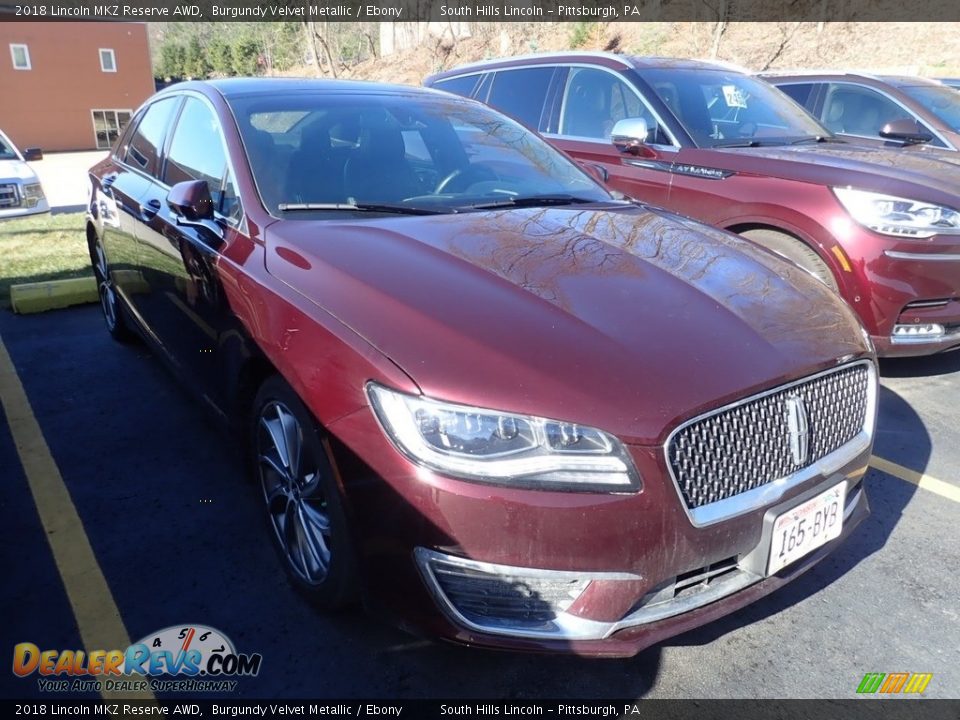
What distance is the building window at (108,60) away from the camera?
30719 millimetres

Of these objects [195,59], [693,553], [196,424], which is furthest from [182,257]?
[195,59]

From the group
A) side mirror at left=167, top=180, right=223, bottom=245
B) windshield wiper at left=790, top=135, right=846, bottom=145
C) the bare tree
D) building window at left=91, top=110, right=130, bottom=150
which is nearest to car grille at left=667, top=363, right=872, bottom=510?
side mirror at left=167, top=180, right=223, bottom=245

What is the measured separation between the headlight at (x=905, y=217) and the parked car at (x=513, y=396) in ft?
5.22

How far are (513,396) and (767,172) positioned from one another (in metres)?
3.31

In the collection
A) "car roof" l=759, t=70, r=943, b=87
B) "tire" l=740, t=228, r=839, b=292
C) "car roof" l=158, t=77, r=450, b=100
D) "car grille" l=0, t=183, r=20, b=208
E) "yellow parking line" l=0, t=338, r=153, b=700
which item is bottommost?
"yellow parking line" l=0, t=338, r=153, b=700

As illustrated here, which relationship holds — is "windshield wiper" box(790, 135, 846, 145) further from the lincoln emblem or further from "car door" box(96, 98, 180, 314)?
"car door" box(96, 98, 180, 314)

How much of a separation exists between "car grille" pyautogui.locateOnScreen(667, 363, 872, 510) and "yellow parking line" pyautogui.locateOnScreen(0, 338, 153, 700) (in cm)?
171

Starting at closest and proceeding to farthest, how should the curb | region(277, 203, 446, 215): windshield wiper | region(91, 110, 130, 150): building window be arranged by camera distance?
region(277, 203, 446, 215): windshield wiper → the curb → region(91, 110, 130, 150): building window

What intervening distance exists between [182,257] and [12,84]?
33070mm

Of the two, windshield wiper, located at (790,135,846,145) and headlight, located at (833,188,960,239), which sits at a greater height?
windshield wiper, located at (790,135,846,145)

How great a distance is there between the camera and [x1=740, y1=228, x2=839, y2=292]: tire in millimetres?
4226

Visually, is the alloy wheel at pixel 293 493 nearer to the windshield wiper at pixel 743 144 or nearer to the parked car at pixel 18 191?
the windshield wiper at pixel 743 144

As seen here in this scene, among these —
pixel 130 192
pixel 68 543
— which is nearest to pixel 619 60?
pixel 130 192

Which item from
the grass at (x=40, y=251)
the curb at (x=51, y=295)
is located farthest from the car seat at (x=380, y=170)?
the grass at (x=40, y=251)
